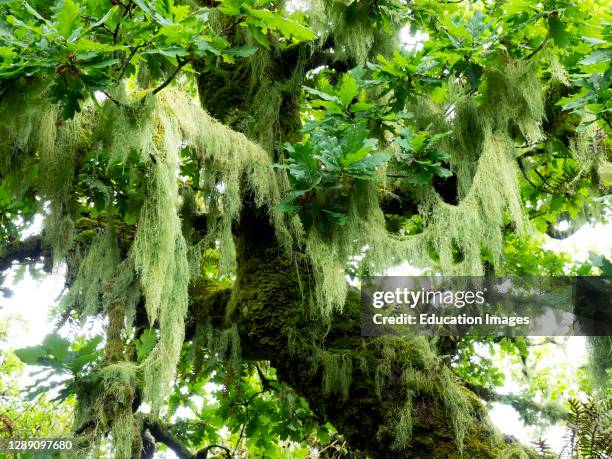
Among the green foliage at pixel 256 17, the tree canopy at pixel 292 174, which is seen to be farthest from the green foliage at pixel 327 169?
the green foliage at pixel 256 17

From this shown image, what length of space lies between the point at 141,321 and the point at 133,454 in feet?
3.39

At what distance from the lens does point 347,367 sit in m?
2.64

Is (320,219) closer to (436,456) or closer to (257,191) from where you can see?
(257,191)

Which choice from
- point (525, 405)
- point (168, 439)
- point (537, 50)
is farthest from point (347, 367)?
point (525, 405)

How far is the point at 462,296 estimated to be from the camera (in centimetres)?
A: 284

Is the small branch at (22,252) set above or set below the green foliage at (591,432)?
above

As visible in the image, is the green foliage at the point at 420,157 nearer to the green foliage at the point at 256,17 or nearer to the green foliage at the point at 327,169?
the green foliage at the point at 327,169

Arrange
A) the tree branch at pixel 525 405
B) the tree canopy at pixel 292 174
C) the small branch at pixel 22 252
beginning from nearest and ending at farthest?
the tree canopy at pixel 292 174 → the small branch at pixel 22 252 → the tree branch at pixel 525 405
